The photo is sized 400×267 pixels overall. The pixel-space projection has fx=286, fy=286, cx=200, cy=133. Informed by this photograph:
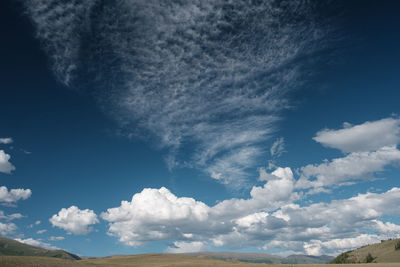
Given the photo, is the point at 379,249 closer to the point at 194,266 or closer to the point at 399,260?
the point at 399,260

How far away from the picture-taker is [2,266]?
4900 centimetres

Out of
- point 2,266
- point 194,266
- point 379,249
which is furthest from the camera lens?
point 379,249

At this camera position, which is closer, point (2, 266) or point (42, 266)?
point (2, 266)

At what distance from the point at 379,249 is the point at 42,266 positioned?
3575 inches

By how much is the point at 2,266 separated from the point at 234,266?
49.1m

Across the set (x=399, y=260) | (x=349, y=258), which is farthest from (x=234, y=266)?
(x=349, y=258)

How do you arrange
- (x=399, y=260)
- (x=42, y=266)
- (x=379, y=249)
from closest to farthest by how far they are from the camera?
(x=42, y=266)
(x=399, y=260)
(x=379, y=249)

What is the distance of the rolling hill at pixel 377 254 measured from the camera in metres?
74.3

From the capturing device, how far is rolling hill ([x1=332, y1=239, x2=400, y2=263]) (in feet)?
244

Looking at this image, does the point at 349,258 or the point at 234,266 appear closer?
the point at 234,266

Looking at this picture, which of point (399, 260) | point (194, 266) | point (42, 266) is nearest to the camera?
point (42, 266)

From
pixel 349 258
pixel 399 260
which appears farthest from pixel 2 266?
pixel 349 258

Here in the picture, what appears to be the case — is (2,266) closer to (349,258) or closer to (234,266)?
(234,266)

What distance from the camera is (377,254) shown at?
82312 mm
